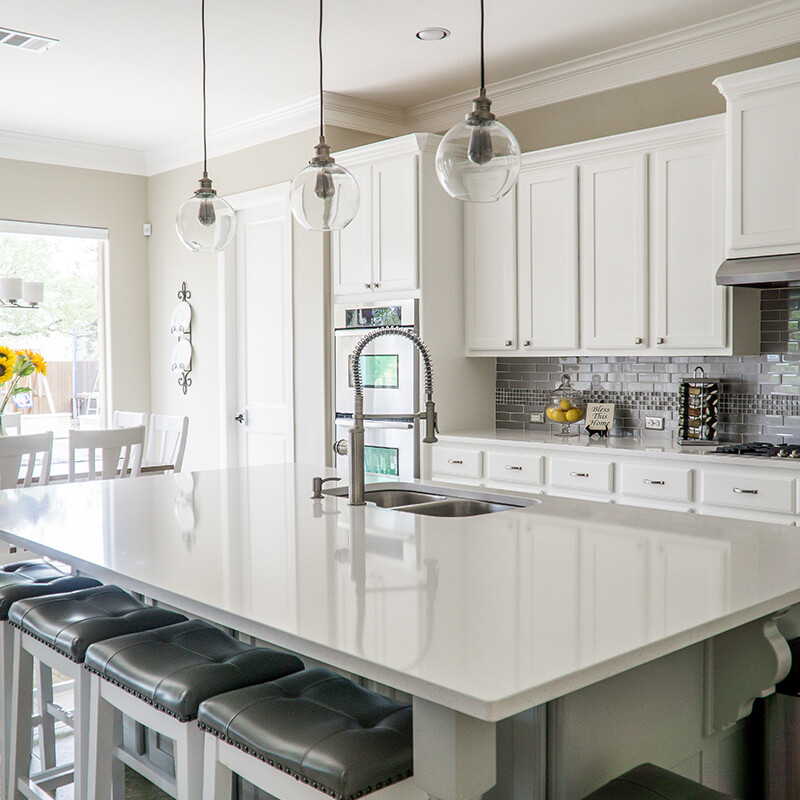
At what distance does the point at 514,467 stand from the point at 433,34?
6.94 feet

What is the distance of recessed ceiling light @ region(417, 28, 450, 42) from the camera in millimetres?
4080

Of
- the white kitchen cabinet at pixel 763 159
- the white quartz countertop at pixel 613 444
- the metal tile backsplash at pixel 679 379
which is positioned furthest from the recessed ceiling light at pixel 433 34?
the white quartz countertop at pixel 613 444

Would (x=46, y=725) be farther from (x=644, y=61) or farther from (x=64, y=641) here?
(x=644, y=61)

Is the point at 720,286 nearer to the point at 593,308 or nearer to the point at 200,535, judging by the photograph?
the point at 593,308

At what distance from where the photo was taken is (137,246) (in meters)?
6.66

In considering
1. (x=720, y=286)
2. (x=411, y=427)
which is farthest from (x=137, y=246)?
(x=720, y=286)

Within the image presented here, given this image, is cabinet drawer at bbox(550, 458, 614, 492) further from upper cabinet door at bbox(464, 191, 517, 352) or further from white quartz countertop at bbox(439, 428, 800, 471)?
upper cabinet door at bbox(464, 191, 517, 352)

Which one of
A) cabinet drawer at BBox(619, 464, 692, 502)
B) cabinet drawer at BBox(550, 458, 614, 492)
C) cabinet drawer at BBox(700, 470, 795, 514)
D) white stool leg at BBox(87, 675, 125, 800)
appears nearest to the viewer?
white stool leg at BBox(87, 675, 125, 800)

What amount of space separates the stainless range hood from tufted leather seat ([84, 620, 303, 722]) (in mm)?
2548

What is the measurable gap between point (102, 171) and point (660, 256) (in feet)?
14.2

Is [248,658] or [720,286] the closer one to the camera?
[248,658]

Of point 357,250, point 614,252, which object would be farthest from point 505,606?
point 357,250

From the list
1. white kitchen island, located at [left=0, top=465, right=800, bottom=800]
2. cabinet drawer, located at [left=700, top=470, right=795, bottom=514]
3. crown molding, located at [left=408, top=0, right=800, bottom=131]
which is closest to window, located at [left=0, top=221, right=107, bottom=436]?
crown molding, located at [left=408, top=0, right=800, bottom=131]

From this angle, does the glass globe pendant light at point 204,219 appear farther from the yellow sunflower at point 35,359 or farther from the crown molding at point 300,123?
the crown molding at point 300,123
